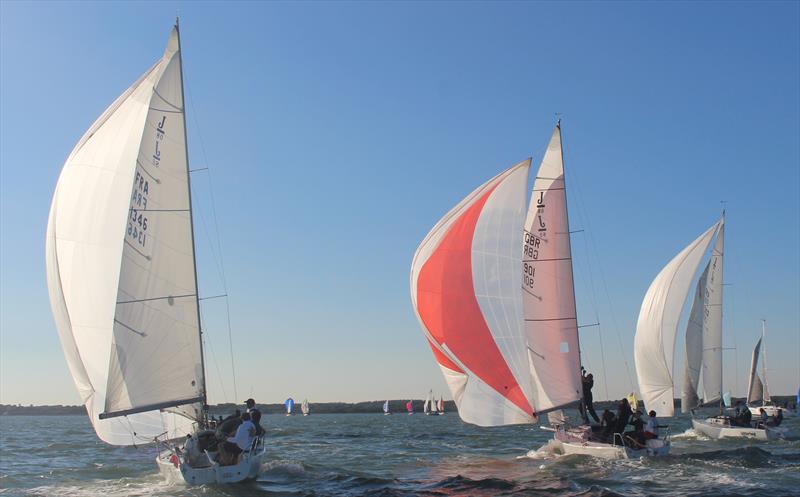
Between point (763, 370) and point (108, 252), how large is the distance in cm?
4250

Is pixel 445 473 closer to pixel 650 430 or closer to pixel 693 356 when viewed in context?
pixel 650 430

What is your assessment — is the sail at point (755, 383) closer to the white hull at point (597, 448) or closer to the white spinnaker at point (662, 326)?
the white spinnaker at point (662, 326)

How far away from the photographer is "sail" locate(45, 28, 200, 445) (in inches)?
684

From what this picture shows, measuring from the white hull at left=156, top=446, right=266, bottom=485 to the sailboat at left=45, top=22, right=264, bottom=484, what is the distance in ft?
0.08

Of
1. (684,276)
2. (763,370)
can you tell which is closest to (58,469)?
(684,276)

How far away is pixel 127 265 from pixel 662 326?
22.7m

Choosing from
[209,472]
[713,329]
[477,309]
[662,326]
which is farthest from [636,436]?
[713,329]

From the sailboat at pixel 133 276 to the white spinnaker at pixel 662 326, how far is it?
62.4ft

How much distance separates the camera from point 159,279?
59.6ft

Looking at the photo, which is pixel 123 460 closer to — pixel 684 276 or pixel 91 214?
pixel 91 214

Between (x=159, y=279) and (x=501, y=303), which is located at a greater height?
(x=159, y=279)

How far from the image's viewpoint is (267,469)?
2153cm

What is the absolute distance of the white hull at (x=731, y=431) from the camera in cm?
2911

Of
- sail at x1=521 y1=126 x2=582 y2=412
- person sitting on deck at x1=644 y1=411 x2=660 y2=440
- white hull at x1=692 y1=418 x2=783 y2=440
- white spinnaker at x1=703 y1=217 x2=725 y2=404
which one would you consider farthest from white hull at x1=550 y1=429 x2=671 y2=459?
white spinnaker at x1=703 y1=217 x2=725 y2=404
